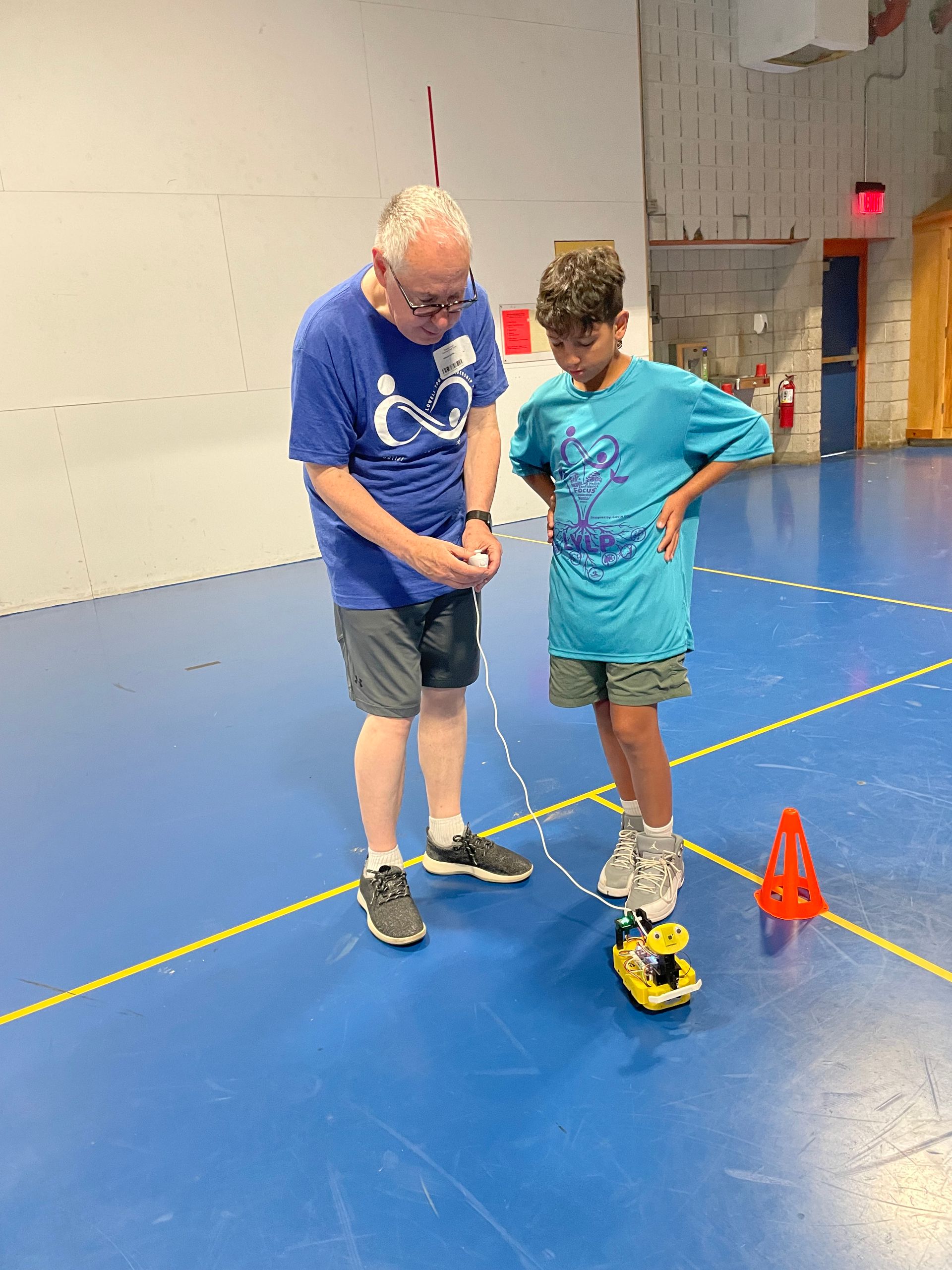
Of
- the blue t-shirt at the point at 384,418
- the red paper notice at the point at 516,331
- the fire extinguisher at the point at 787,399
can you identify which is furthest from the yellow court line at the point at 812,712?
the fire extinguisher at the point at 787,399

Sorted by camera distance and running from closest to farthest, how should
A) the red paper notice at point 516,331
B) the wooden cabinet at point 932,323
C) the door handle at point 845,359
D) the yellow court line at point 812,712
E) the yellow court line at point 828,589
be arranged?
the yellow court line at point 812,712
the yellow court line at point 828,589
the red paper notice at point 516,331
the wooden cabinet at point 932,323
the door handle at point 845,359

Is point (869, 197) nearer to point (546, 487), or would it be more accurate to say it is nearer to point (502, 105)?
point (502, 105)

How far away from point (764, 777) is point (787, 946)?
63 centimetres

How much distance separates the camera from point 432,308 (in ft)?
4.45

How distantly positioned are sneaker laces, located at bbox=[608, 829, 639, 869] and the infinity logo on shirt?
2.92 ft

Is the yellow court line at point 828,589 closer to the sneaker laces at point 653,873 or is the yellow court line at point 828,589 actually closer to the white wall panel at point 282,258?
the sneaker laces at point 653,873

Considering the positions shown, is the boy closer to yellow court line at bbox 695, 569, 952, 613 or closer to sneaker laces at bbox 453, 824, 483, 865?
sneaker laces at bbox 453, 824, 483, 865

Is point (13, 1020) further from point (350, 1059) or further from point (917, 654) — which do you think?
point (917, 654)

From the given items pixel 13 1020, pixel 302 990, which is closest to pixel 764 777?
pixel 302 990

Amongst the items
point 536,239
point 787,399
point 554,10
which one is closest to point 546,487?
point 536,239

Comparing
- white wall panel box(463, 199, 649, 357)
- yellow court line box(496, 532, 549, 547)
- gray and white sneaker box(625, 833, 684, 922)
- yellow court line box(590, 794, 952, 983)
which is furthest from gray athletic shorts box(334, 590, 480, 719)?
white wall panel box(463, 199, 649, 357)

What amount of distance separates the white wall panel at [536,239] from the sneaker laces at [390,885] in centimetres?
471

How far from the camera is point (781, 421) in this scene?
24.7 ft

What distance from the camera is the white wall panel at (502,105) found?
5133mm
